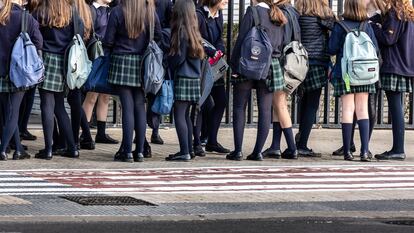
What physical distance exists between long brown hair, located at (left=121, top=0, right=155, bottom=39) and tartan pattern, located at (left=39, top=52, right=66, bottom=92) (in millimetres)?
928

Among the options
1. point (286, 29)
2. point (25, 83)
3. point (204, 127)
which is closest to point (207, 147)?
point (204, 127)

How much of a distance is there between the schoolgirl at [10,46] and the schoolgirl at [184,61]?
1.48 m

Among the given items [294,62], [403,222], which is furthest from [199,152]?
[403,222]

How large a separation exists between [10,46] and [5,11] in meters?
0.40

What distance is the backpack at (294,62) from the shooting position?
44.4 ft

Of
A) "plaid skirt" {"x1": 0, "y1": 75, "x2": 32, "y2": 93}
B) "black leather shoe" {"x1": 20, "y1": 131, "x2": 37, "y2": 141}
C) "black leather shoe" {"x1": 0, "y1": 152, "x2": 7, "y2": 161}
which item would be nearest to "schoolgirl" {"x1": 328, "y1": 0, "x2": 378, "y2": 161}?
"plaid skirt" {"x1": 0, "y1": 75, "x2": 32, "y2": 93}

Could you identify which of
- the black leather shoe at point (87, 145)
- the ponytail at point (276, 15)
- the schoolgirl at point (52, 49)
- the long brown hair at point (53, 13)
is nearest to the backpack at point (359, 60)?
the ponytail at point (276, 15)

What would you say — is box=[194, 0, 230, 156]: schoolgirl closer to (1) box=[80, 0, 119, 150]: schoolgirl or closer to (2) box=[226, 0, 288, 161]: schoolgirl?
(2) box=[226, 0, 288, 161]: schoolgirl

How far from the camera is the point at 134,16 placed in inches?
504

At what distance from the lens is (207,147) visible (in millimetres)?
14586

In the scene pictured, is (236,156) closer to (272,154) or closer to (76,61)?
(272,154)

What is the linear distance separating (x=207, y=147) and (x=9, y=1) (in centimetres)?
324

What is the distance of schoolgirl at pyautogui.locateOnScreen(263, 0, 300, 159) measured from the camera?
44.5ft

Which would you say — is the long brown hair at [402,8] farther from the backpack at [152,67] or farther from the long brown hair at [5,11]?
the long brown hair at [5,11]
